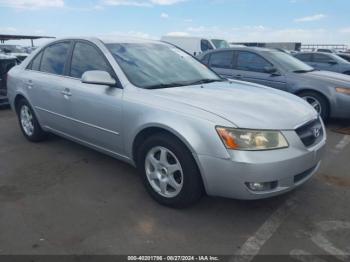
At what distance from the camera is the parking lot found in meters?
2.71

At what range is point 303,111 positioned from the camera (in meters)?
3.29

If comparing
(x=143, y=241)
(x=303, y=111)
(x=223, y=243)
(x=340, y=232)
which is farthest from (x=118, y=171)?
(x=340, y=232)

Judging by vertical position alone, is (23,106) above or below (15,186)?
above

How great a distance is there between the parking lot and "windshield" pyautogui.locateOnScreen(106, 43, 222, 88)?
3.85 feet

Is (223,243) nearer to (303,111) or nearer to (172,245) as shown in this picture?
(172,245)

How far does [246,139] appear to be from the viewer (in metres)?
2.76

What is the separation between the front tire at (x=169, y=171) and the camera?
9.73 feet

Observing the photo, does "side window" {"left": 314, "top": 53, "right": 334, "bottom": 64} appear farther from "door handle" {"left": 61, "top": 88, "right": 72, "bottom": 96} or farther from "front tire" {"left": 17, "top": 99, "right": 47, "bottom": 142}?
"door handle" {"left": 61, "top": 88, "right": 72, "bottom": 96}

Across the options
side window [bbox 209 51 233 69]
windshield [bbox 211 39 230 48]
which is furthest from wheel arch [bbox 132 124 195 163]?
windshield [bbox 211 39 230 48]

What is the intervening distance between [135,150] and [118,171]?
32.7 inches

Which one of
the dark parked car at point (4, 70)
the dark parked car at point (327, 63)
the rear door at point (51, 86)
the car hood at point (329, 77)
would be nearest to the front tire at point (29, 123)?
the rear door at point (51, 86)

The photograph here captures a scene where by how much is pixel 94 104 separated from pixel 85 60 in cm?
66

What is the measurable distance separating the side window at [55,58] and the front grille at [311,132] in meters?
2.96

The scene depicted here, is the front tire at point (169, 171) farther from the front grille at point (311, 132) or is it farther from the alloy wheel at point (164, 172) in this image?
the front grille at point (311, 132)
